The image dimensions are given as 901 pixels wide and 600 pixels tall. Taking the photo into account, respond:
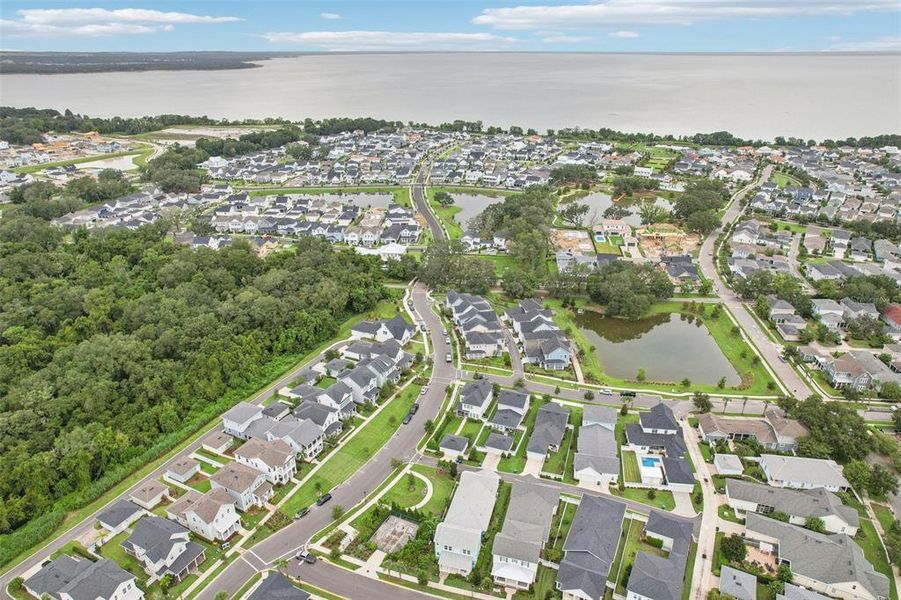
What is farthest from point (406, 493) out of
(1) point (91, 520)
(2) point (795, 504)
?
(2) point (795, 504)

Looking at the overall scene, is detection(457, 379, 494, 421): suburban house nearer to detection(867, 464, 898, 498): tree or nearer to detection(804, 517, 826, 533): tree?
detection(804, 517, 826, 533): tree

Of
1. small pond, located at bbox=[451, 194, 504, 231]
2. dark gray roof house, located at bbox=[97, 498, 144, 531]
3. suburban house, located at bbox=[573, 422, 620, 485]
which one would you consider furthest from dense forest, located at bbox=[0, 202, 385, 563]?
small pond, located at bbox=[451, 194, 504, 231]

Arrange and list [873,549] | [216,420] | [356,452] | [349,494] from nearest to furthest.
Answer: [873,549] < [349,494] < [356,452] < [216,420]

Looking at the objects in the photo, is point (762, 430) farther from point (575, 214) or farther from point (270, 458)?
point (575, 214)

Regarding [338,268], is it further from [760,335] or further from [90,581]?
[760,335]

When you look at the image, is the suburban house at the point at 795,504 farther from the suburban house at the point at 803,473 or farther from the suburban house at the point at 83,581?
the suburban house at the point at 83,581
